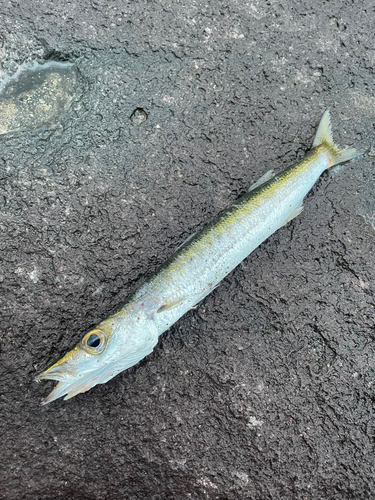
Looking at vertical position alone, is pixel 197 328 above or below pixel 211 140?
below

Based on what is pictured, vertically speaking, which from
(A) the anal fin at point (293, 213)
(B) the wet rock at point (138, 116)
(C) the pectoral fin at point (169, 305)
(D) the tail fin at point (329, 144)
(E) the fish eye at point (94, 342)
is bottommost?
(E) the fish eye at point (94, 342)

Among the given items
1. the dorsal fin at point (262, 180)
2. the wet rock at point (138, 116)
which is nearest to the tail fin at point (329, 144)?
the dorsal fin at point (262, 180)

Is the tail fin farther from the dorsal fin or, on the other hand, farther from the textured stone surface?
the dorsal fin

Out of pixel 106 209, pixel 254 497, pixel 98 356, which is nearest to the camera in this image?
pixel 98 356

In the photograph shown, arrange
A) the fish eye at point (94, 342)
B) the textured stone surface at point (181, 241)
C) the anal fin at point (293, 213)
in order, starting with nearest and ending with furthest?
the fish eye at point (94, 342), the textured stone surface at point (181, 241), the anal fin at point (293, 213)

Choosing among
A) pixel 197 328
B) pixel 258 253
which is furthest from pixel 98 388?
pixel 258 253

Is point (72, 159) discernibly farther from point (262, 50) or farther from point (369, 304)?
point (369, 304)

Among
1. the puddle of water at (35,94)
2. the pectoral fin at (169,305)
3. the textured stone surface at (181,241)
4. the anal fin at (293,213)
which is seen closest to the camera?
the pectoral fin at (169,305)

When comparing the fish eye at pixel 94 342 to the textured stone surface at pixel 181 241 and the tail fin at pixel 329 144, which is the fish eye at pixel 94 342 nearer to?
the textured stone surface at pixel 181 241
